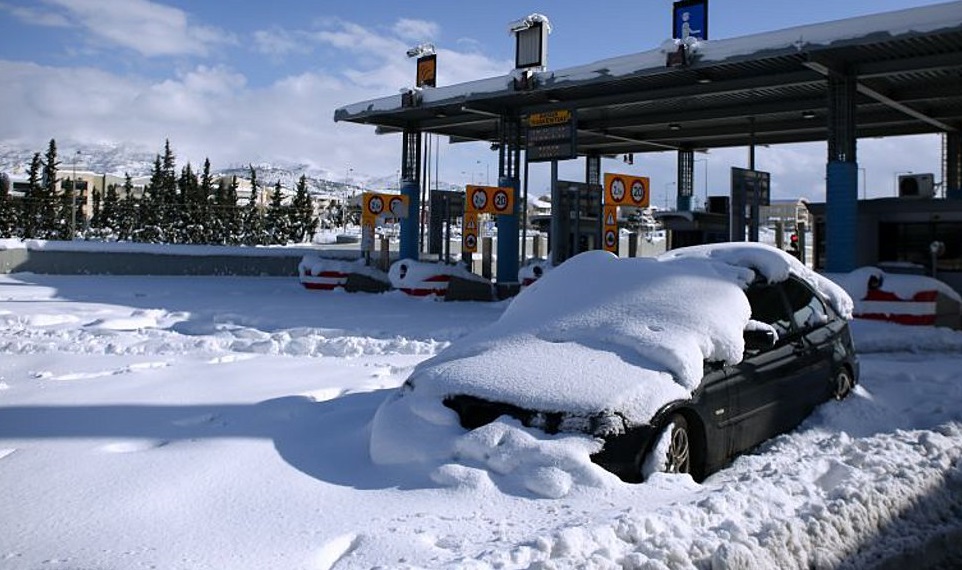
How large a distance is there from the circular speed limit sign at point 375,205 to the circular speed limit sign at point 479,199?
5245 millimetres

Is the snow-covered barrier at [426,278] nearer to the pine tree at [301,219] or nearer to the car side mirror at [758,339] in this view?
the car side mirror at [758,339]

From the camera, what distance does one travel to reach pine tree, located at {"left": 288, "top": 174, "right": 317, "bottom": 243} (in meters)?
72.8

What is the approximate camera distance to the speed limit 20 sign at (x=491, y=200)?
22438 mm

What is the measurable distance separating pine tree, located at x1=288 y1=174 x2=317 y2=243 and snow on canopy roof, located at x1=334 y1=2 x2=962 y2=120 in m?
52.4

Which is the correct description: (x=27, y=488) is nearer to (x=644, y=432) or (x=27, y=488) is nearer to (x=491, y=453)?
(x=491, y=453)

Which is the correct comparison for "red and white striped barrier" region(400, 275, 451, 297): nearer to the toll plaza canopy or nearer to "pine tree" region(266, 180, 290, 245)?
the toll plaza canopy

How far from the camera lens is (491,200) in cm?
2258

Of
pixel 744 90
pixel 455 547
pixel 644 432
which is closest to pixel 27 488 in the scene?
pixel 455 547

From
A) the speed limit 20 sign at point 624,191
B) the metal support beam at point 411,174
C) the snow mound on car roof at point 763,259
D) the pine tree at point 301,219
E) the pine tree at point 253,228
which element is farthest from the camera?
the pine tree at point 301,219

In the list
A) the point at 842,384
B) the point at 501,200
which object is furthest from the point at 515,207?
the point at 842,384

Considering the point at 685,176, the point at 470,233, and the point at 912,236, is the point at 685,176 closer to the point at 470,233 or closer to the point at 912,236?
the point at 470,233

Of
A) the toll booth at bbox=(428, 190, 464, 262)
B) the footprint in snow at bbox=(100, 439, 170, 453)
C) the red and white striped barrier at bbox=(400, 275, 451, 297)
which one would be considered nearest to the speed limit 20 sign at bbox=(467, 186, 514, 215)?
the red and white striped barrier at bbox=(400, 275, 451, 297)

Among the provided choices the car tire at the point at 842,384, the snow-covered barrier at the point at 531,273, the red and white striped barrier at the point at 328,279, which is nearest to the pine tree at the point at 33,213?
the red and white striped barrier at the point at 328,279

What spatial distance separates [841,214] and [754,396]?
1304 centimetres
